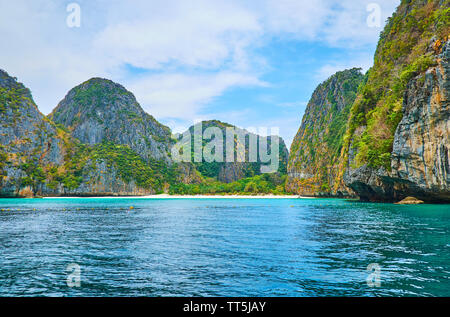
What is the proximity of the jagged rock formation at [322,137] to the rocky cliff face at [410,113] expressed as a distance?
56491 millimetres

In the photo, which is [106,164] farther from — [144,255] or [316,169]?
[144,255]

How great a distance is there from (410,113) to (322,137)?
10796cm

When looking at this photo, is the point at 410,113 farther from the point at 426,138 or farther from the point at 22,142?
the point at 22,142

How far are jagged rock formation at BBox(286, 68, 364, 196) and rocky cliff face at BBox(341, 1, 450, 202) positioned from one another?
5649 cm

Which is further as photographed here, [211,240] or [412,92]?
[412,92]

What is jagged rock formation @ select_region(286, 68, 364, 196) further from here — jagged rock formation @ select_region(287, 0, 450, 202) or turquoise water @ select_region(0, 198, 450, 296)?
turquoise water @ select_region(0, 198, 450, 296)

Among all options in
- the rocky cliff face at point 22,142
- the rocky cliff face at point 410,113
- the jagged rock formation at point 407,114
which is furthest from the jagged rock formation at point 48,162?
the rocky cliff face at point 410,113

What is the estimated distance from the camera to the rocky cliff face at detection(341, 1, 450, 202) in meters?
47.9

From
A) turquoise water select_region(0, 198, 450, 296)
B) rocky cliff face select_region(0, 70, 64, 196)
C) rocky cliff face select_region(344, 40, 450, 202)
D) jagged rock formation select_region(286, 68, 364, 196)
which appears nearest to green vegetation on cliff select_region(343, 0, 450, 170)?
rocky cliff face select_region(344, 40, 450, 202)

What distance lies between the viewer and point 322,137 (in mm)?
158625

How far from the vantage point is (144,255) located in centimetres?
1752

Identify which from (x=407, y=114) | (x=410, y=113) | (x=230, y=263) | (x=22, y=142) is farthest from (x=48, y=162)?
(x=230, y=263)
